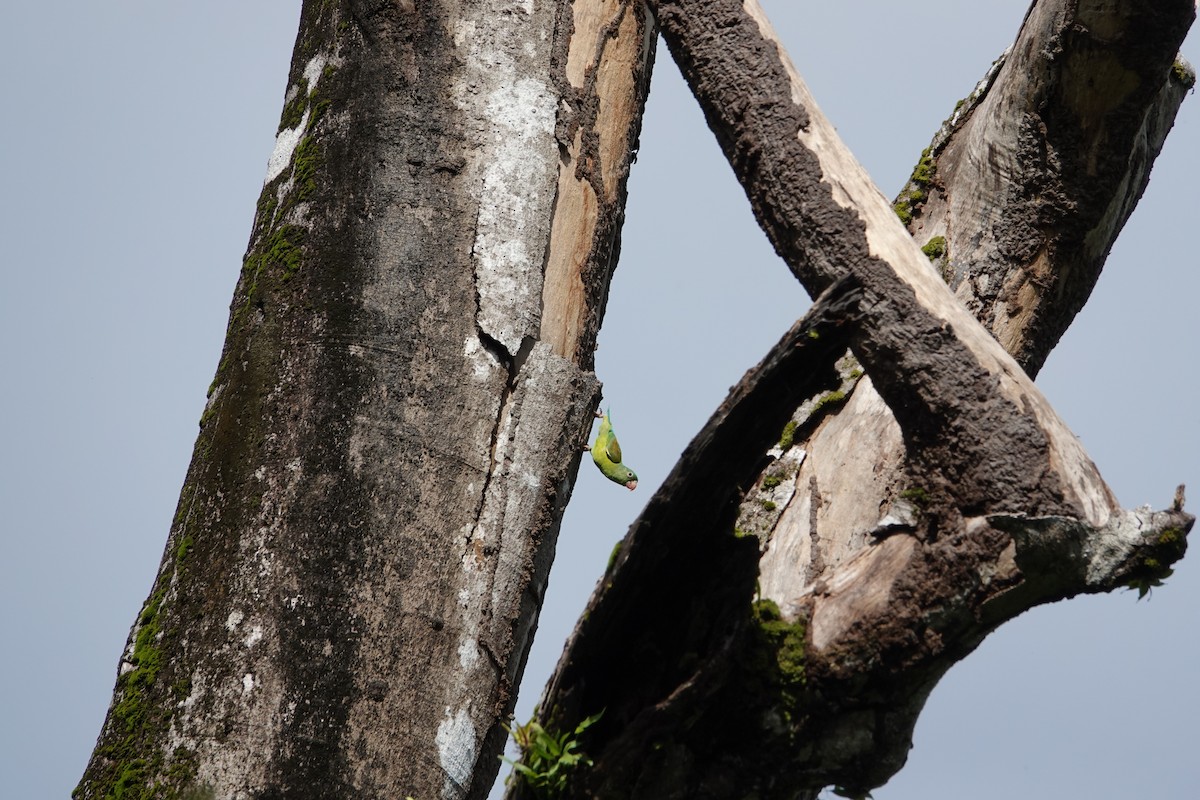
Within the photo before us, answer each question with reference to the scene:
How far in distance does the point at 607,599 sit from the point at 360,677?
0.60 metres

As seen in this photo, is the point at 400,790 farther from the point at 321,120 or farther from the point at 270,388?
the point at 321,120

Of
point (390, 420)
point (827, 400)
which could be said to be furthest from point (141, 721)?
point (827, 400)

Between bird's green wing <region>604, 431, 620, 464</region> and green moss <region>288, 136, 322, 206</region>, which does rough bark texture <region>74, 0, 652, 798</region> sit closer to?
green moss <region>288, 136, 322, 206</region>

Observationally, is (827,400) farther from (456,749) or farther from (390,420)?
(456,749)

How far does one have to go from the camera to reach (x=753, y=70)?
103 inches

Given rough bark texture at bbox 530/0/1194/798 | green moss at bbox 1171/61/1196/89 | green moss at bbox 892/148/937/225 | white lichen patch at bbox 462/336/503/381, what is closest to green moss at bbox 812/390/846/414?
rough bark texture at bbox 530/0/1194/798

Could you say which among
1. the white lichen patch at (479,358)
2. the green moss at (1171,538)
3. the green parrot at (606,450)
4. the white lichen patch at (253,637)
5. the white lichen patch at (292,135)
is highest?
the green parrot at (606,450)

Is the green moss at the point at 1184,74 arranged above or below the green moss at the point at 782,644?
above

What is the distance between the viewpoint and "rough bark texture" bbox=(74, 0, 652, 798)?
7.69 feet

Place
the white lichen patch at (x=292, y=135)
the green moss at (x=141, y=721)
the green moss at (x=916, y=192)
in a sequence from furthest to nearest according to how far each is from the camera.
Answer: the green moss at (x=916, y=192) → the white lichen patch at (x=292, y=135) → the green moss at (x=141, y=721)

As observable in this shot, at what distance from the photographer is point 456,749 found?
2.45m

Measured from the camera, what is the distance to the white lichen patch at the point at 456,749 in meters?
2.43

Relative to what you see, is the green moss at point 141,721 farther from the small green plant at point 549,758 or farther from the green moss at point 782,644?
the green moss at point 782,644

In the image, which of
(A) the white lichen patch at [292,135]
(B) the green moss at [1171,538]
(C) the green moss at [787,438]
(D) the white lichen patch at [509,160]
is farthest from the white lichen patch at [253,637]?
(B) the green moss at [1171,538]
